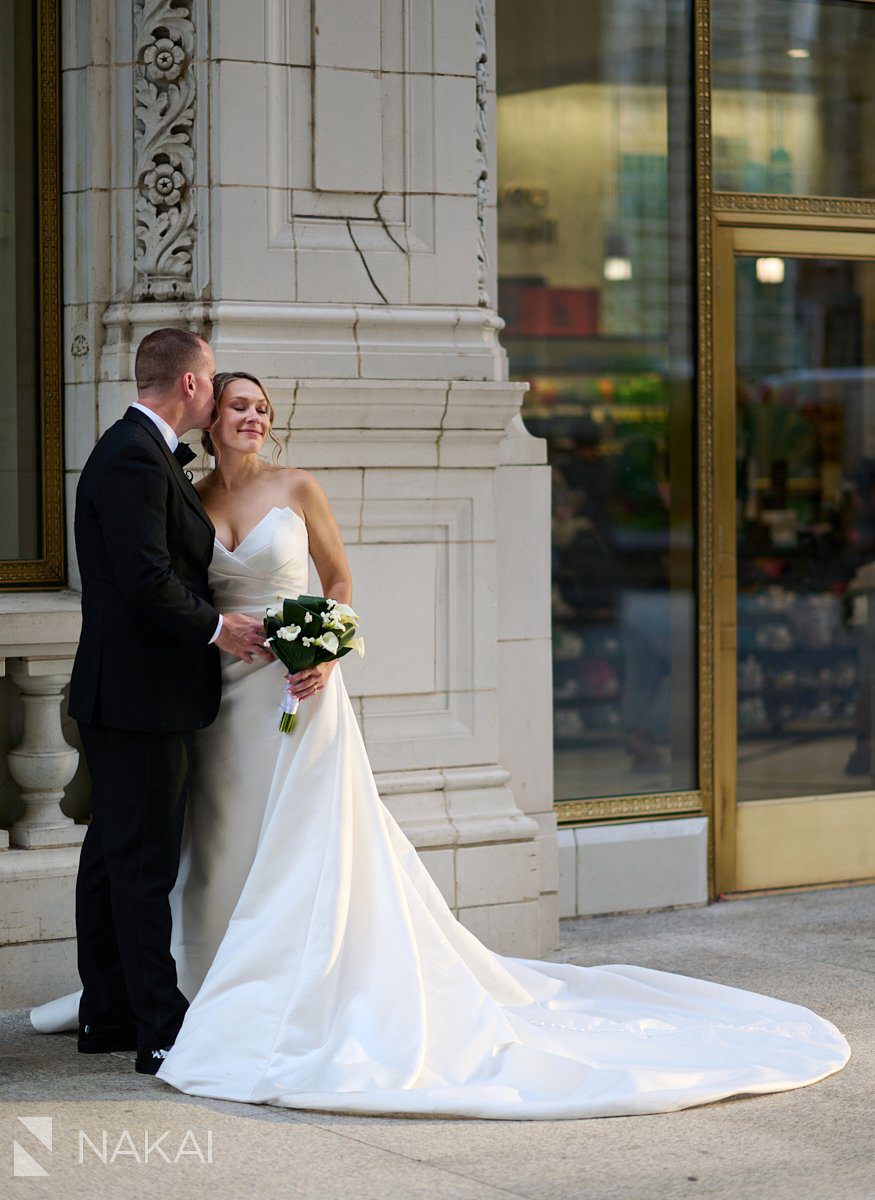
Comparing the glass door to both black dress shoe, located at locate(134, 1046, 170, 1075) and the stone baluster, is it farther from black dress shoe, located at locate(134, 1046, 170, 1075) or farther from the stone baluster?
black dress shoe, located at locate(134, 1046, 170, 1075)

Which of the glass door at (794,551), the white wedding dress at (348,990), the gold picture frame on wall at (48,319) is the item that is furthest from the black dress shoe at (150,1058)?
the glass door at (794,551)

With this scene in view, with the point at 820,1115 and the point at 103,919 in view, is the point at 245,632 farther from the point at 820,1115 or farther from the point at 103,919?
the point at 820,1115

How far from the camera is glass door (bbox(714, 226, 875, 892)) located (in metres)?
7.83

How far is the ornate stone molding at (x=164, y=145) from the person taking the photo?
629 cm

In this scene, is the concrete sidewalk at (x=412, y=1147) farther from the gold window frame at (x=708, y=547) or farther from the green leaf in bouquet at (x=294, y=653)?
the gold window frame at (x=708, y=547)

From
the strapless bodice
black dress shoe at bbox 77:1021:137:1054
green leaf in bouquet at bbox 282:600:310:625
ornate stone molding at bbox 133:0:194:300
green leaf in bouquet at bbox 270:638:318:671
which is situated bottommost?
black dress shoe at bbox 77:1021:137:1054

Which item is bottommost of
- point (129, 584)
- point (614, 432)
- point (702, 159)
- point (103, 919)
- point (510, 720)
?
point (103, 919)

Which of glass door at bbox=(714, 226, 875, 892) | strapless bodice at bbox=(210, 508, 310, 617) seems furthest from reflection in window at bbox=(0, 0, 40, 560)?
glass door at bbox=(714, 226, 875, 892)

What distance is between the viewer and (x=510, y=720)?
6.94 m

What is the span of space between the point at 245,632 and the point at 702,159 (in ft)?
11.6

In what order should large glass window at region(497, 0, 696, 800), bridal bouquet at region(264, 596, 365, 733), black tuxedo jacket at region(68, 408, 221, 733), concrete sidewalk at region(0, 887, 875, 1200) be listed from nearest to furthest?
concrete sidewalk at region(0, 887, 875, 1200)
black tuxedo jacket at region(68, 408, 221, 733)
bridal bouquet at region(264, 596, 365, 733)
large glass window at region(497, 0, 696, 800)

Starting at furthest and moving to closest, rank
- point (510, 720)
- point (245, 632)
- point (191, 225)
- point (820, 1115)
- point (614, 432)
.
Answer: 1. point (614, 432)
2. point (510, 720)
3. point (191, 225)
4. point (245, 632)
5. point (820, 1115)

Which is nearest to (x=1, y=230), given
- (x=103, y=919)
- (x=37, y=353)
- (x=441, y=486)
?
(x=37, y=353)

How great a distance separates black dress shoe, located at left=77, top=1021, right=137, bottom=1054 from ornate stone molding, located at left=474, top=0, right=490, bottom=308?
2.90 meters
